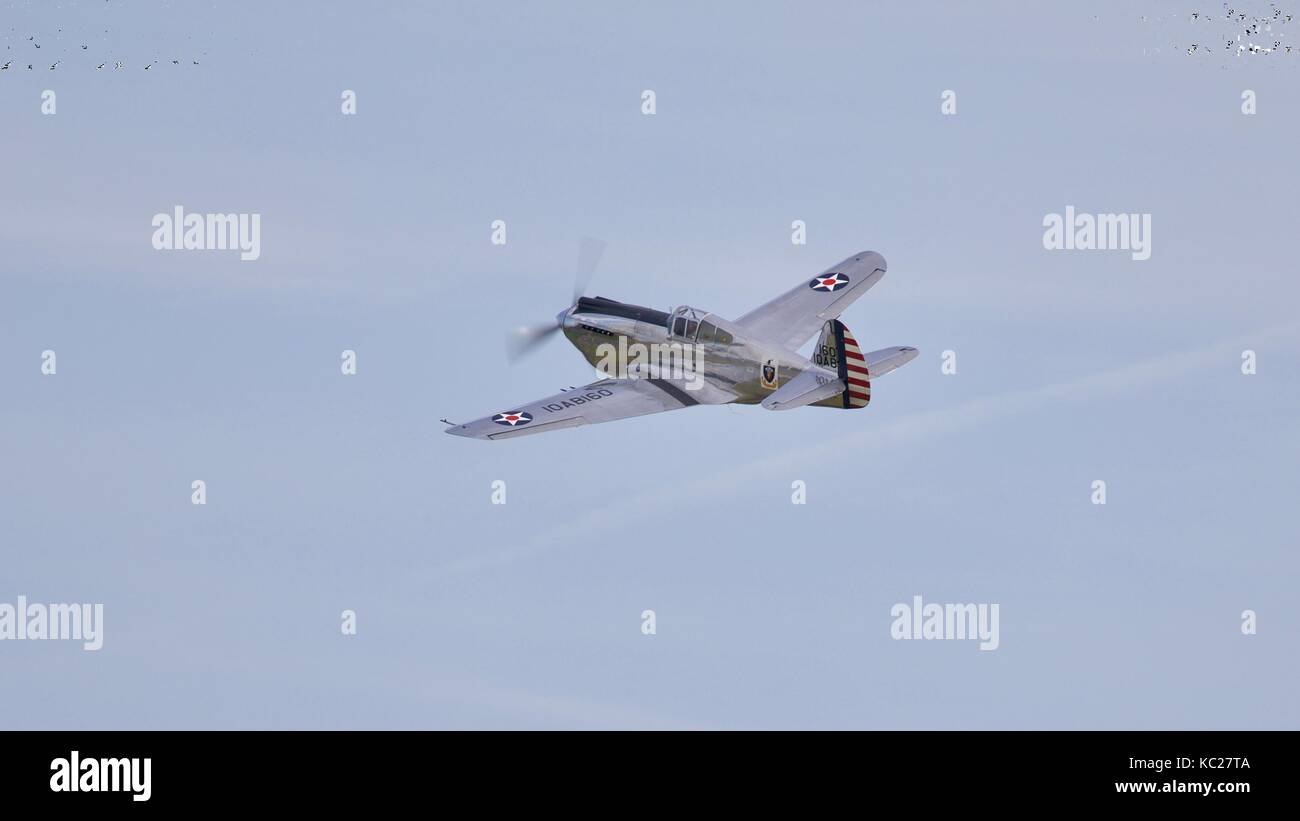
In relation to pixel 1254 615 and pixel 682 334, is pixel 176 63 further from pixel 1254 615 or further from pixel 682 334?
pixel 1254 615

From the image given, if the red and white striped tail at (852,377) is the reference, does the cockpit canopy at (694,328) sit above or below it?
above

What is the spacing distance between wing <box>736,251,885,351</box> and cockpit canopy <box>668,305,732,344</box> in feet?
7.33

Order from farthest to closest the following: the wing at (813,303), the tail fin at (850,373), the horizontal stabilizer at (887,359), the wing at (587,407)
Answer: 1. the wing at (813,303)
2. the horizontal stabilizer at (887,359)
3. the tail fin at (850,373)
4. the wing at (587,407)

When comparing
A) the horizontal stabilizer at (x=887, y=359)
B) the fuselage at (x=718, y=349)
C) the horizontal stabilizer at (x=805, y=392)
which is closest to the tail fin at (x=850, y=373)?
the horizontal stabilizer at (x=805, y=392)

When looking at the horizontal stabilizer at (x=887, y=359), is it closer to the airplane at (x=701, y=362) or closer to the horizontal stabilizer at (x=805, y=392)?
the airplane at (x=701, y=362)

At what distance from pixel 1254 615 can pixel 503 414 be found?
46.9ft

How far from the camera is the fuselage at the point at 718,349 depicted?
3922 cm

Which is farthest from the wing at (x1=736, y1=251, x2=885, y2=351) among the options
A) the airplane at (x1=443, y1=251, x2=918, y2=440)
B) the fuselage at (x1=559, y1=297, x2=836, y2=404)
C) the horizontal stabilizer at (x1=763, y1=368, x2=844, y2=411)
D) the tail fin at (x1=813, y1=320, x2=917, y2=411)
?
the horizontal stabilizer at (x1=763, y1=368, x2=844, y2=411)

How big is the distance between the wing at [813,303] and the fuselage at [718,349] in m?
1.35

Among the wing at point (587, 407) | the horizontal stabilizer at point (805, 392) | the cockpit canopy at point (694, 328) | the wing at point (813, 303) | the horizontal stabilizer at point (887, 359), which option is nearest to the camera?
the wing at point (587, 407)

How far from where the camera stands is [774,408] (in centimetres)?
3744

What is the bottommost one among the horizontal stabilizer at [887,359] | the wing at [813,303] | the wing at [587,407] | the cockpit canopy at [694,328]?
the wing at [587,407]
